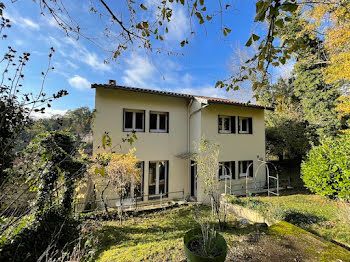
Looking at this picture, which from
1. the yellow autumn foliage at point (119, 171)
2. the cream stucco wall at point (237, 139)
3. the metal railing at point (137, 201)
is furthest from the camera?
the cream stucco wall at point (237, 139)

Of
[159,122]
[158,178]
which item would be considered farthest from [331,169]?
[159,122]

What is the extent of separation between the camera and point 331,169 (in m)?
8.71

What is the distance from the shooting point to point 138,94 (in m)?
10.8

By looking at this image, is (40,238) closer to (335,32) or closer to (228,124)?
(228,124)

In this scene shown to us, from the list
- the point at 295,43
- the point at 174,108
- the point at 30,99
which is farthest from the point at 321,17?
the point at 30,99

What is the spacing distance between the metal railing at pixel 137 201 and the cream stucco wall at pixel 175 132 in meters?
0.23

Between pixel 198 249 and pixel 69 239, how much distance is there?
483cm

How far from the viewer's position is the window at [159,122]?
11.4m

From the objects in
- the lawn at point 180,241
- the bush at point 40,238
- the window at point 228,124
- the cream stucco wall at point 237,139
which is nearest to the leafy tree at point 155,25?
the lawn at point 180,241

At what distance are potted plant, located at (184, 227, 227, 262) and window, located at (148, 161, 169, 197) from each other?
24.9ft

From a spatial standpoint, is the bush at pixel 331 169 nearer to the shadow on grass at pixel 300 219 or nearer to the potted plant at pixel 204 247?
the shadow on grass at pixel 300 219

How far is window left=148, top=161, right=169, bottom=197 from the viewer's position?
1105cm

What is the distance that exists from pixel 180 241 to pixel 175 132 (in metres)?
7.27

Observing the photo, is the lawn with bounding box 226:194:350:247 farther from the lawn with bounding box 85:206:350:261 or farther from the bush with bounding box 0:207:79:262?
the bush with bounding box 0:207:79:262
